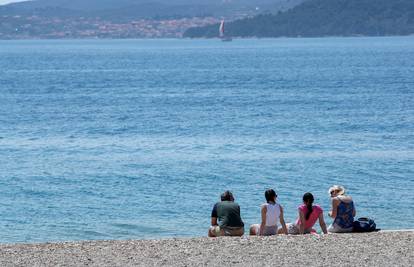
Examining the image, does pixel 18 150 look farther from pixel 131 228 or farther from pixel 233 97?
pixel 233 97

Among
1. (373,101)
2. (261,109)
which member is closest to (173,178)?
(261,109)

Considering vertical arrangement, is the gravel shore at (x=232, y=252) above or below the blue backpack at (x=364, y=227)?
above

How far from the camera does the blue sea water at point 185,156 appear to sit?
22391mm

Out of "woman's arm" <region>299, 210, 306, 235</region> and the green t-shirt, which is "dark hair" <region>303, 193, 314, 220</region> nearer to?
"woman's arm" <region>299, 210, 306, 235</region>

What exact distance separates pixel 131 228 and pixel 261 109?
3057 centimetres

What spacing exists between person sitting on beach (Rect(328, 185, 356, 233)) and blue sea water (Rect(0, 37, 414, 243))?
576 centimetres

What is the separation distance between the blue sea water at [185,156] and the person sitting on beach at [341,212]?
5762 millimetres

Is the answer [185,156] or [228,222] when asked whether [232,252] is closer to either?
[228,222]

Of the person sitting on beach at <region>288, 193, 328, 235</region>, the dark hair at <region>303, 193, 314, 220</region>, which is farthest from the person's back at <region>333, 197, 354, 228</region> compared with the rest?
the dark hair at <region>303, 193, 314, 220</region>

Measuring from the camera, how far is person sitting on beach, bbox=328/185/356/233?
15.1m

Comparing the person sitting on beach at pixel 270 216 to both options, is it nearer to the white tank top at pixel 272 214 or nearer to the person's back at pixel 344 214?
the white tank top at pixel 272 214

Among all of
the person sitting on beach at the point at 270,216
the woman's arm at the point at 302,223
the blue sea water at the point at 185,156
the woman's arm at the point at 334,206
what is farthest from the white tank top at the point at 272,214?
the blue sea water at the point at 185,156

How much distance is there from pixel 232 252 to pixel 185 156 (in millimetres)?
18581

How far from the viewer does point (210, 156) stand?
31844mm
